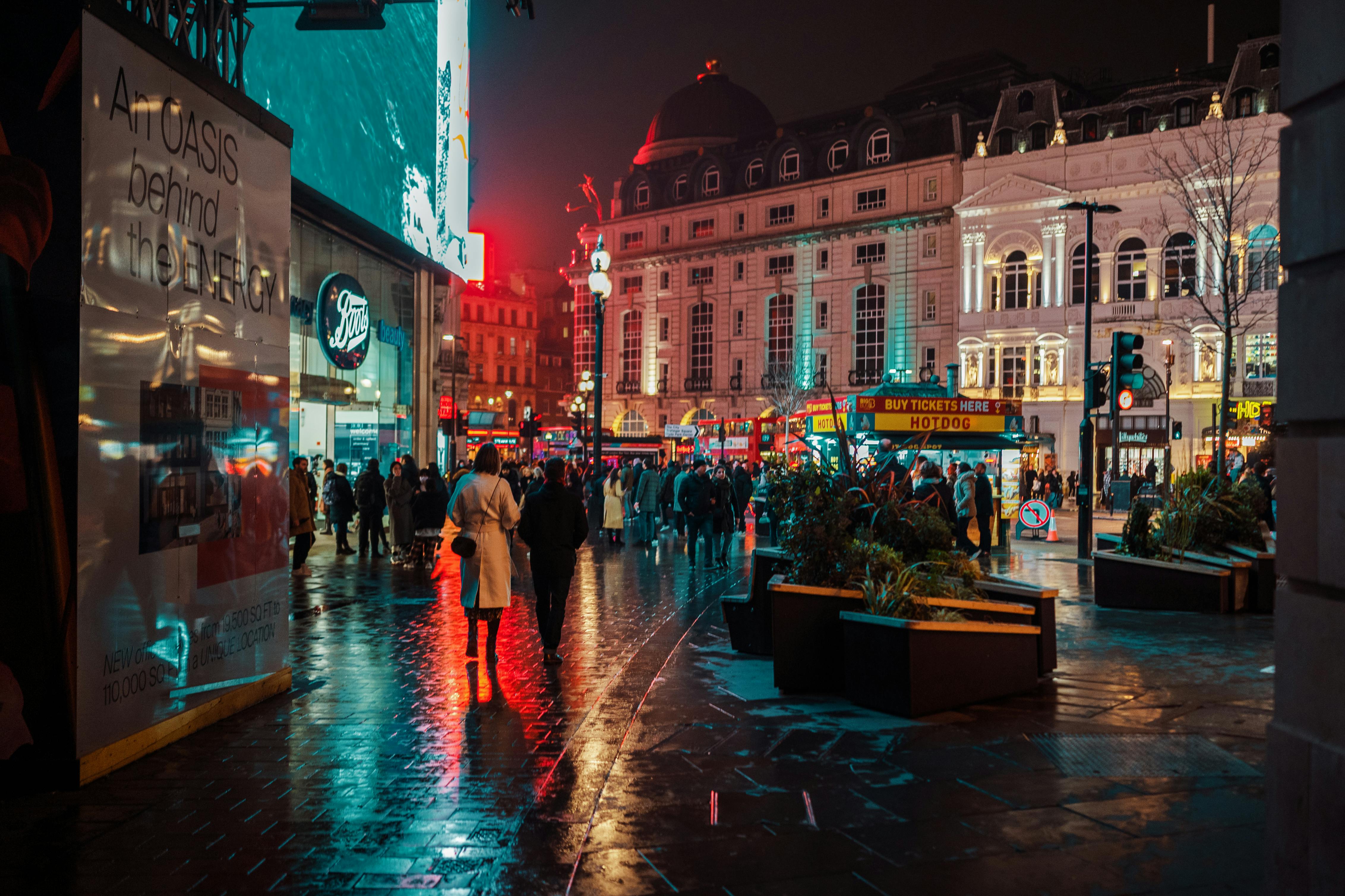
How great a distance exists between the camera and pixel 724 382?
68.2 metres

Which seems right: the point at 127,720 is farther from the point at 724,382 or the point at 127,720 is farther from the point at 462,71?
the point at 724,382

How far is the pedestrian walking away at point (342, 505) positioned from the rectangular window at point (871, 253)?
1841 inches

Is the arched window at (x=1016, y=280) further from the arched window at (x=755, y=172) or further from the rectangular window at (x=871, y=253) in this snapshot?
the arched window at (x=755, y=172)

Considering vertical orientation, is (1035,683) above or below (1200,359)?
below

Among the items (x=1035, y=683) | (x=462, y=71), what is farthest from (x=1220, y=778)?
(x=462, y=71)

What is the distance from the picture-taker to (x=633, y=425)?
73.6 meters

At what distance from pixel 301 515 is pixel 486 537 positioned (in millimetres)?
7445

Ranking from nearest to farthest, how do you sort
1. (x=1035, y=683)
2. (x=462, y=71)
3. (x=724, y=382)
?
(x=1035, y=683) → (x=462, y=71) → (x=724, y=382)

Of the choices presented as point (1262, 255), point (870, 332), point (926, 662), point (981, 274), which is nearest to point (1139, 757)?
point (926, 662)

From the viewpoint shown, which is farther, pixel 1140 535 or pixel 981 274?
pixel 981 274

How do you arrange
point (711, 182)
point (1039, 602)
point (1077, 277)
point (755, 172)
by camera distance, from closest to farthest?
1. point (1039, 602)
2. point (1077, 277)
3. point (755, 172)
4. point (711, 182)

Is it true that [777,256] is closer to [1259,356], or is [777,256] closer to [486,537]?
[1259,356]

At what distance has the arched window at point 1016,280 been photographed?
51906mm

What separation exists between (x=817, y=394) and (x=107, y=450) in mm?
58433
